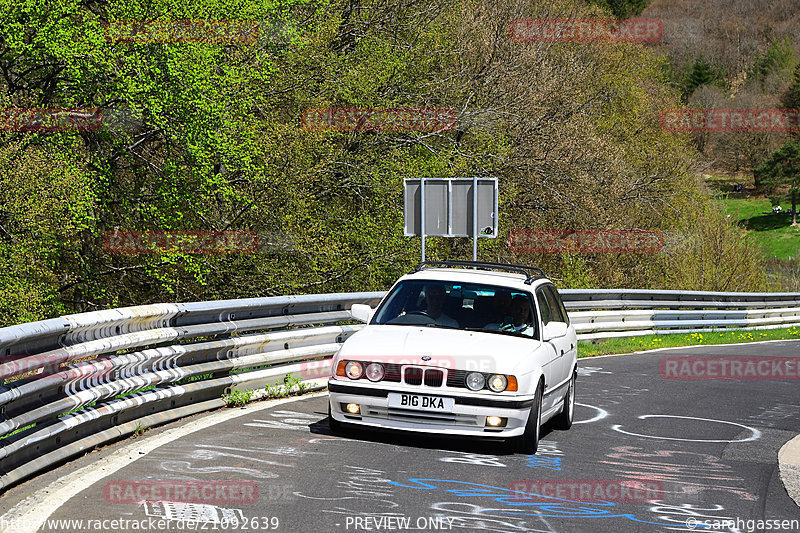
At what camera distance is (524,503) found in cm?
626

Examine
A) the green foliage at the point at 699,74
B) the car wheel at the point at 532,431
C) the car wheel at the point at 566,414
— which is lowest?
the car wheel at the point at 566,414

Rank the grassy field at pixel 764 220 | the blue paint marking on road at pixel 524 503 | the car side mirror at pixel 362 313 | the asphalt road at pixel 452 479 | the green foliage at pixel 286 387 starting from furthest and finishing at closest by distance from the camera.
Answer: the grassy field at pixel 764 220 < the green foliage at pixel 286 387 < the car side mirror at pixel 362 313 < the blue paint marking on road at pixel 524 503 < the asphalt road at pixel 452 479

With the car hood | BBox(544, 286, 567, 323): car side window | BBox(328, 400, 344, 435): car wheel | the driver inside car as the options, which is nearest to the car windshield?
the driver inside car

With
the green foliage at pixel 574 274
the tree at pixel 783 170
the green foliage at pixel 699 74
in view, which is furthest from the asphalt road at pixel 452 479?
the green foliage at pixel 699 74

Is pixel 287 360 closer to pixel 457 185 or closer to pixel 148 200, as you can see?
pixel 457 185

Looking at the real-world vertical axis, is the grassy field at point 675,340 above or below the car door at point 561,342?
below

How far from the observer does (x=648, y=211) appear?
38250 millimetres

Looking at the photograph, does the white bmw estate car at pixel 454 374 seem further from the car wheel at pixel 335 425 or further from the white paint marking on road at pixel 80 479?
the white paint marking on road at pixel 80 479

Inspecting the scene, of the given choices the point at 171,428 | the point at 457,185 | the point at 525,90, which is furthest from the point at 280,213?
the point at 171,428

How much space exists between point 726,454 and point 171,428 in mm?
4675

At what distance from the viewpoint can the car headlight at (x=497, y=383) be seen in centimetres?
780

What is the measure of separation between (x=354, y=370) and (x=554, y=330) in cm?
199

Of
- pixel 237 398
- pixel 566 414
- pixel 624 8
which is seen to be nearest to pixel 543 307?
pixel 566 414

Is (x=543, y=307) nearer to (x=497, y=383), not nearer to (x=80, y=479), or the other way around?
(x=497, y=383)
